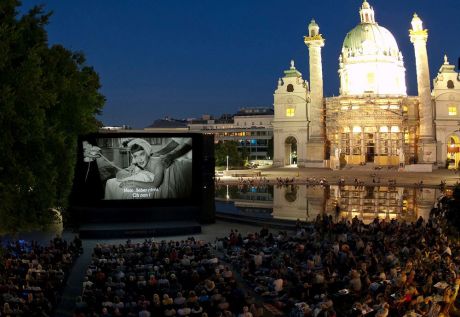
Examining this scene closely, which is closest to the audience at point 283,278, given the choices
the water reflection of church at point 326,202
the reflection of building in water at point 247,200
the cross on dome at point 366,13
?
the water reflection of church at point 326,202

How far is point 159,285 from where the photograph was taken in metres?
16.6

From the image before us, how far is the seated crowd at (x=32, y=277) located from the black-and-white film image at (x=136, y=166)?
763 cm

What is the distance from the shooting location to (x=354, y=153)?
295ft

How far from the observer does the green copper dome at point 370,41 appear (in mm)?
97750

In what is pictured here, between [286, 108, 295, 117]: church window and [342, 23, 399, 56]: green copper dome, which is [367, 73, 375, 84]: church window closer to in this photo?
[342, 23, 399, 56]: green copper dome

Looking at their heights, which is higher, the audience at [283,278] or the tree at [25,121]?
the tree at [25,121]

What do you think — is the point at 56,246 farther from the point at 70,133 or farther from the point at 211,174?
the point at 211,174

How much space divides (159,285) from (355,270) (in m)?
5.52

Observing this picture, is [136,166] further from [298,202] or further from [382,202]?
[382,202]

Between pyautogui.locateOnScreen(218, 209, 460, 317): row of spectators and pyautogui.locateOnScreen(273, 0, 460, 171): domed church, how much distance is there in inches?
2370

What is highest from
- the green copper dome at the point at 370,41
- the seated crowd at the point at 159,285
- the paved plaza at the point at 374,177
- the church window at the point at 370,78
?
the green copper dome at the point at 370,41

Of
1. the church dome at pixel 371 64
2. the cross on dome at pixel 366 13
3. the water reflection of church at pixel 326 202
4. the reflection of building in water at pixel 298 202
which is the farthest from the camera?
the cross on dome at pixel 366 13

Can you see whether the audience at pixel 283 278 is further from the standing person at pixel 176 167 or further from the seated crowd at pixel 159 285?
the standing person at pixel 176 167

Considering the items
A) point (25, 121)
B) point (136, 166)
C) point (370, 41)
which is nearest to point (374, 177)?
point (136, 166)
